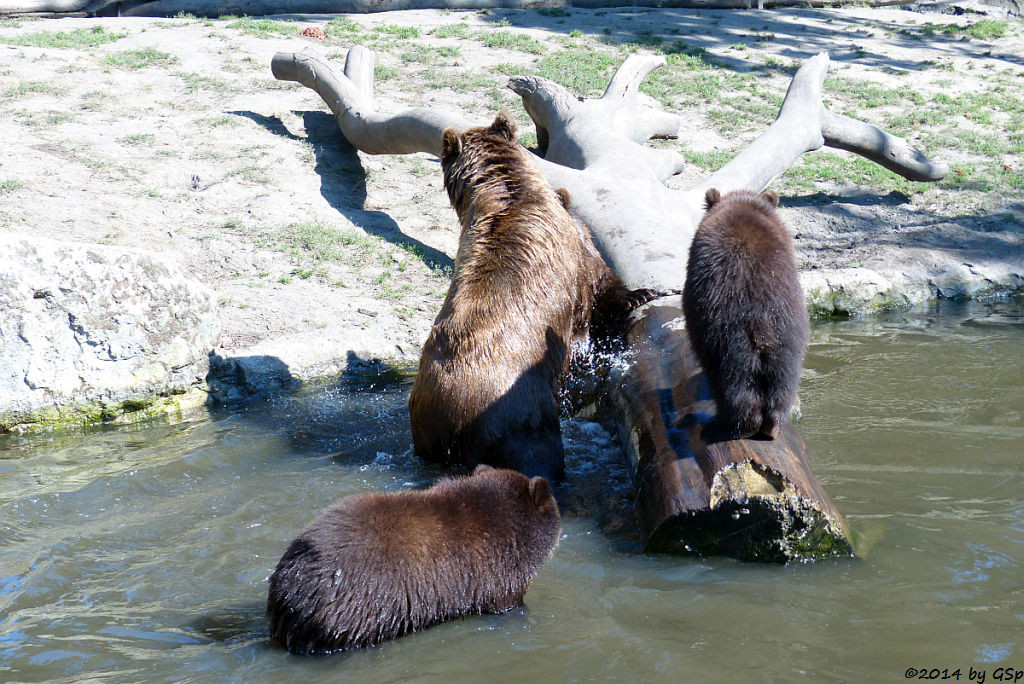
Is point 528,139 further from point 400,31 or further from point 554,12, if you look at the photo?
point 554,12

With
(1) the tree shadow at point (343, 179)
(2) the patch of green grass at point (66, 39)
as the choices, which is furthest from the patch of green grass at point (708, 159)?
(2) the patch of green grass at point (66, 39)

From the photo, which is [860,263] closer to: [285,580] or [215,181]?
[215,181]

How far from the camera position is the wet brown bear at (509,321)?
5.02 m

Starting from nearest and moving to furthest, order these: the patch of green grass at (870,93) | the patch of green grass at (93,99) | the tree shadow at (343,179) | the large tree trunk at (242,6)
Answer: the tree shadow at (343,179), the patch of green grass at (93,99), the patch of green grass at (870,93), the large tree trunk at (242,6)

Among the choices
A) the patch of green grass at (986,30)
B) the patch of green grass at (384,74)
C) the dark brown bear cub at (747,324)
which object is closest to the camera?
the dark brown bear cub at (747,324)

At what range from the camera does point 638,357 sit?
5406 mm

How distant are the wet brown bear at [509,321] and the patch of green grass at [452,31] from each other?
32.4ft

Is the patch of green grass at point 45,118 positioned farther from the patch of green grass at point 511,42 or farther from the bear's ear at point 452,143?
the patch of green grass at point 511,42

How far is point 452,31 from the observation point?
15.6 metres

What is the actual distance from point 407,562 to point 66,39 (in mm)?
12960

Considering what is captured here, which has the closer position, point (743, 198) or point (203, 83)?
point (743, 198)

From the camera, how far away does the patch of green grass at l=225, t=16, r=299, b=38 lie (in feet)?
48.0

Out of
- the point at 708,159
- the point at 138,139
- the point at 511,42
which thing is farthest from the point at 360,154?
the point at 511,42

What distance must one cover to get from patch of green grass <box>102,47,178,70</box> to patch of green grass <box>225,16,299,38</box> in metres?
1.74
